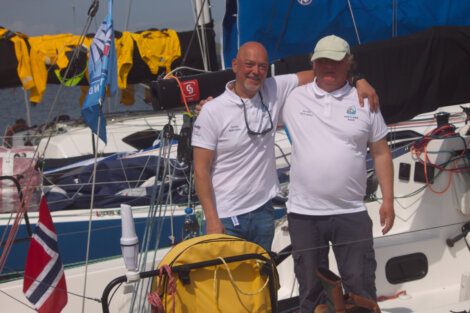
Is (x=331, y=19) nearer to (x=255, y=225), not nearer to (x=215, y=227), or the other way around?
(x=255, y=225)

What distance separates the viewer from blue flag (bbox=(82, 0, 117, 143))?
3789 mm

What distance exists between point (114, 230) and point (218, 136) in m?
3.42

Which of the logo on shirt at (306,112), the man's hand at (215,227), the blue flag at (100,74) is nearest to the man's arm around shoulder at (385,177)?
the logo on shirt at (306,112)

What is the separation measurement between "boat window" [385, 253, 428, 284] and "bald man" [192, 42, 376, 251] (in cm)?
132

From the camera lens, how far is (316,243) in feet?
11.4

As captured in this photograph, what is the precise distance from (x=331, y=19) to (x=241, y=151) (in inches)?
85.2

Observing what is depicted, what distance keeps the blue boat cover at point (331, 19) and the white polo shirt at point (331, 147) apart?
74.5 inches

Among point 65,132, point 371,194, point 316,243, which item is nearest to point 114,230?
point 371,194

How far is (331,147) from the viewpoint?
11.0 feet

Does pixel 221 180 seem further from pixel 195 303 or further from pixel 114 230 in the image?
pixel 114 230

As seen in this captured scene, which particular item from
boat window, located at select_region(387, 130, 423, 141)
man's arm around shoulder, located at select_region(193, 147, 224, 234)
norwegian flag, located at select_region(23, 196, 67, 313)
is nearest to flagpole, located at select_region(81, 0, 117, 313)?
norwegian flag, located at select_region(23, 196, 67, 313)

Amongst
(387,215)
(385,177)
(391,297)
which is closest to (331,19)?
(391,297)

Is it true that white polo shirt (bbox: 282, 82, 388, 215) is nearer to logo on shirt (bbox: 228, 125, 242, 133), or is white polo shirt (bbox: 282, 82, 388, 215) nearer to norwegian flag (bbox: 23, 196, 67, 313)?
logo on shirt (bbox: 228, 125, 242, 133)

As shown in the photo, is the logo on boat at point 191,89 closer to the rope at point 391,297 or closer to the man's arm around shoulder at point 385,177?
the man's arm around shoulder at point 385,177
